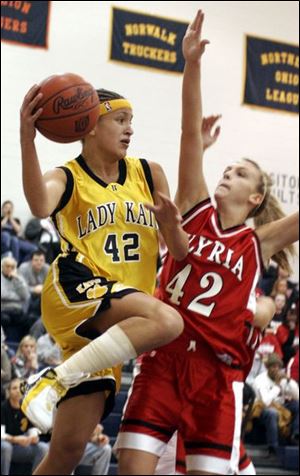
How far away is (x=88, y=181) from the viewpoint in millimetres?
4387

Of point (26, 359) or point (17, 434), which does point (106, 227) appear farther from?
point (26, 359)

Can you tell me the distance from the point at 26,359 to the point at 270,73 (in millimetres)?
7338

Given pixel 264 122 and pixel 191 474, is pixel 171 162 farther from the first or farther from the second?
pixel 191 474

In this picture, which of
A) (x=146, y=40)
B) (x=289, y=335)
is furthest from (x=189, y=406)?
(x=146, y=40)

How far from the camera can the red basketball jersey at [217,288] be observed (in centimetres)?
433

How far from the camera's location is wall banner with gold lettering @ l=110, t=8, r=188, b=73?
14156 mm

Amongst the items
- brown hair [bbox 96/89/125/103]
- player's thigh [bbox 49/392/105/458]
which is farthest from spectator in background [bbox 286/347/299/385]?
player's thigh [bbox 49/392/105/458]

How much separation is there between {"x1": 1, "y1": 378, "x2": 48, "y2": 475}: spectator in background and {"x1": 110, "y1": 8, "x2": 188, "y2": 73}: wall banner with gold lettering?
6545 mm

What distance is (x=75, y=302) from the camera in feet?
13.7

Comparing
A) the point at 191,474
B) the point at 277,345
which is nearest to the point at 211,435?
the point at 191,474

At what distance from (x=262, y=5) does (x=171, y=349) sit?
12004 millimetres

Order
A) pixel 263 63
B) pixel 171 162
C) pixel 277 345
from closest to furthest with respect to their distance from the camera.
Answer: pixel 277 345, pixel 171 162, pixel 263 63

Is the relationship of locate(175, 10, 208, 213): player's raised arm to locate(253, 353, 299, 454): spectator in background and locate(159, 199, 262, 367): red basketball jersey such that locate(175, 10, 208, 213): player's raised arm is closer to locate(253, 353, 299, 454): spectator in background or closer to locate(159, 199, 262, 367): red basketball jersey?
locate(159, 199, 262, 367): red basketball jersey

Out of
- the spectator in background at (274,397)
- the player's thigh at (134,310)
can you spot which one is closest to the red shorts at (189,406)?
the player's thigh at (134,310)
